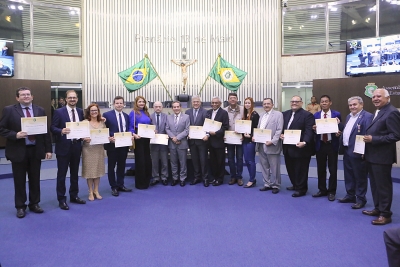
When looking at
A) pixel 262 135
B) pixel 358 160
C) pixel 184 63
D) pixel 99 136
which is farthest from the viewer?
pixel 184 63

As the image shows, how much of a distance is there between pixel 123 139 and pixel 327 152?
304 cm

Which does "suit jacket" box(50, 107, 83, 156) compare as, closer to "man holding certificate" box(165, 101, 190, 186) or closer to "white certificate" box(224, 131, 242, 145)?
"man holding certificate" box(165, 101, 190, 186)

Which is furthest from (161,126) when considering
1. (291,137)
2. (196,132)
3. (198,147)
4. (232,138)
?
(291,137)

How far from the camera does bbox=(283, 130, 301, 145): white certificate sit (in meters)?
4.96

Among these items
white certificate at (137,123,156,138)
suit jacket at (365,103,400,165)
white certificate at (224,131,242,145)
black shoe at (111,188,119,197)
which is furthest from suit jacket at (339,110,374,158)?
black shoe at (111,188,119,197)

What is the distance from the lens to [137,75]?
28.3ft

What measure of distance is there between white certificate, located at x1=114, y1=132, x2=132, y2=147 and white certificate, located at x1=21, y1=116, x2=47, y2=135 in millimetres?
1123

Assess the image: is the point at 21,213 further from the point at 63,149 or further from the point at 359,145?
the point at 359,145

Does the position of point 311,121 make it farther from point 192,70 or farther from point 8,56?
point 8,56

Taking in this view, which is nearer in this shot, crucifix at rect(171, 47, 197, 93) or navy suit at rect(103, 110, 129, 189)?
navy suit at rect(103, 110, 129, 189)

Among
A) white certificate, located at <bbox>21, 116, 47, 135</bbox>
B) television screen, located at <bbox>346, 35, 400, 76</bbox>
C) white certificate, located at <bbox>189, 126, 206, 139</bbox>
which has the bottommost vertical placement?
white certificate, located at <bbox>189, 126, 206, 139</bbox>

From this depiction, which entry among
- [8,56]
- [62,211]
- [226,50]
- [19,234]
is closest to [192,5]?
[226,50]

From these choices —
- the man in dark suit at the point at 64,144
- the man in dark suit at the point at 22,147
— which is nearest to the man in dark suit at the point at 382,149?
the man in dark suit at the point at 64,144

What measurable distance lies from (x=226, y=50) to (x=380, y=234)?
8845mm
